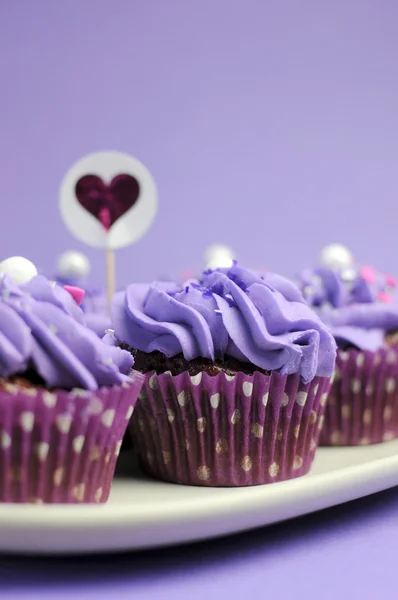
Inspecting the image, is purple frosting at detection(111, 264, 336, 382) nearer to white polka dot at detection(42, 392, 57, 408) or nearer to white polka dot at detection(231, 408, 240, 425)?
white polka dot at detection(231, 408, 240, 425)

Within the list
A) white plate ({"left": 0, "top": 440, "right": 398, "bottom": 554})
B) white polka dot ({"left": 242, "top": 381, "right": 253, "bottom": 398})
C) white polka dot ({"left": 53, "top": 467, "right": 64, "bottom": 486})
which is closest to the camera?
white plate ({"left": 0, "top": 440, "right": 398, "bottom": 554})

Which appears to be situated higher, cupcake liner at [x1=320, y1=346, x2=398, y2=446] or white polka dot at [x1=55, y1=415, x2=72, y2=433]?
white polka dot at [x1=55, y1=415, x2=72, y2=433]

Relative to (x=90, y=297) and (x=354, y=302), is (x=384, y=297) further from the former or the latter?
(x=90, y=297)

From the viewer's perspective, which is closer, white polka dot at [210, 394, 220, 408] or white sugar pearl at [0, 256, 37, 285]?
white sugar pearl at [0, 256, 37, 285]

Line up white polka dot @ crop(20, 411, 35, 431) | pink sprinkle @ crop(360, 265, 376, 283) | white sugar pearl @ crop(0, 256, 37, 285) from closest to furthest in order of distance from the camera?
white polka dot @ crop(20, 411, 35, 431)
white sugar pearl @ crop(0, 256, 37, 285)
pink sprinkle @ crop(360, 265, 376, 283)

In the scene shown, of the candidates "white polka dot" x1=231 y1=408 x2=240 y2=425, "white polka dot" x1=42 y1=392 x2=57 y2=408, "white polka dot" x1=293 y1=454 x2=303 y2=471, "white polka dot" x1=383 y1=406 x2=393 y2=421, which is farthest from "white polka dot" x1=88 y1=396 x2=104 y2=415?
"white polka dot" x1=383 y1=406 x2=393 y2=421

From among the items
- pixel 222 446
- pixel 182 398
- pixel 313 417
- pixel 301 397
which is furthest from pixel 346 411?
pixel 182 398

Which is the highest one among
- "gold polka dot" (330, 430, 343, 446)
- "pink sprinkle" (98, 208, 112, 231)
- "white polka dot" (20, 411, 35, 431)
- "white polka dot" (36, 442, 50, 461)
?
"pink sprinkle" (98, 208, 112, 231)
